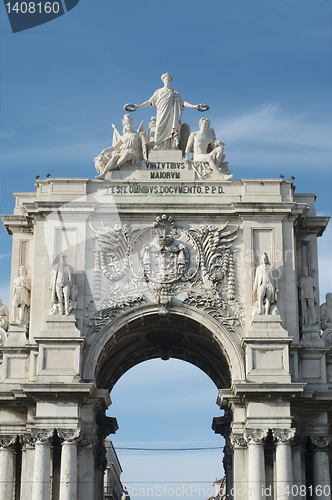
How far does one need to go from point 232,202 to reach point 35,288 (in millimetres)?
8024

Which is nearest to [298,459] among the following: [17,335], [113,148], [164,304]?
[164,304]

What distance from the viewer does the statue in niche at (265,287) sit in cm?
3788

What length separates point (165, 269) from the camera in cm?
3894

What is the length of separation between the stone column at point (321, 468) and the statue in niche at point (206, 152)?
34.6 ft

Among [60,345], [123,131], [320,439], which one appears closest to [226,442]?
[320,439]

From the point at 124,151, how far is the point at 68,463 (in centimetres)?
1234

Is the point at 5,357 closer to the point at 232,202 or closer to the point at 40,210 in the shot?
the point at 40,210

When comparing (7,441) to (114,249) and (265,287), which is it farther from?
(265,287)

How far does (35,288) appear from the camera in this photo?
38906 mm

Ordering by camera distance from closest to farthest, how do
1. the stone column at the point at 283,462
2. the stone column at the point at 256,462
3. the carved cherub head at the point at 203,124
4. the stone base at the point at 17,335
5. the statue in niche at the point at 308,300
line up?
1. the stone column at the point at 283,462
2. the stone column at the point at 256,462
3. the stone base at the point at 17,335
4. the statue in niche at the point at 308,300
5. the carved cherub head at the point at 203,124

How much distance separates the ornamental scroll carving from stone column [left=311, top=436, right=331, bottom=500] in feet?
17.0

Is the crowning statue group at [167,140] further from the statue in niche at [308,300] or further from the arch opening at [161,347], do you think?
the arch opening at [161,347]

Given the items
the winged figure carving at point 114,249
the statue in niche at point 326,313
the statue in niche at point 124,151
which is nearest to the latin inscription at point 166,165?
the statue in niche at point 124,151

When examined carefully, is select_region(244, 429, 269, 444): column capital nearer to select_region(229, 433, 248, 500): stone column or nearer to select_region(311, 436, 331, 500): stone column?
select_region(229, 433, 248, 500): stone column
